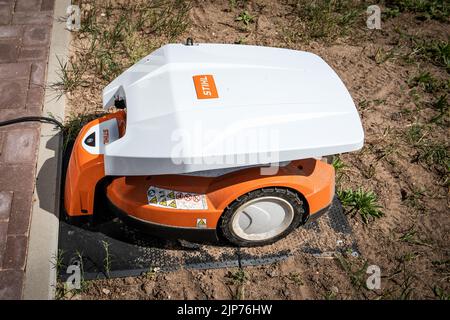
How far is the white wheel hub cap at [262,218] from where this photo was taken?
2.75 metres

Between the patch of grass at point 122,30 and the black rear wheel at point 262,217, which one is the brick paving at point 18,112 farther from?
the black rear wheel at point 262,217

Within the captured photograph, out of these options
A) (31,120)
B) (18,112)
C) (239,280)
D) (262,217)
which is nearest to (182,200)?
(262,217)

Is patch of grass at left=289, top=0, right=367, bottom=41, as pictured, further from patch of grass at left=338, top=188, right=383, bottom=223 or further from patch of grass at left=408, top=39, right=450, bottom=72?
patch of grass at left=338, top=188, right=383, bottom=223

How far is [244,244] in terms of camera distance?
3.02 metres

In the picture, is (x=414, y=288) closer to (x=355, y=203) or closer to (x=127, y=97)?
(x=355, y=203)

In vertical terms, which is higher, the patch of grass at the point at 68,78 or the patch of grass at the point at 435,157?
the patch of grass at the point at 68,78

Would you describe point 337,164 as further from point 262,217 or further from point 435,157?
point 262,217

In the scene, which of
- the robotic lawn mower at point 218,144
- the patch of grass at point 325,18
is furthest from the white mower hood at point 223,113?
the patch of grass at point 325,18

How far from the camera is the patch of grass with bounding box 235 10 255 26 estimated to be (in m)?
4.73

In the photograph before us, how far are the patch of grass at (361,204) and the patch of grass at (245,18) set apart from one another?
7.02 feet

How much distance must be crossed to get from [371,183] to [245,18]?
2122mm

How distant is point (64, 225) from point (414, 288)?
7.32 feet

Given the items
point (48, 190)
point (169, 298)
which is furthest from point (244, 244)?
point (48, 190)

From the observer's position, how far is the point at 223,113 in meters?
2.41
